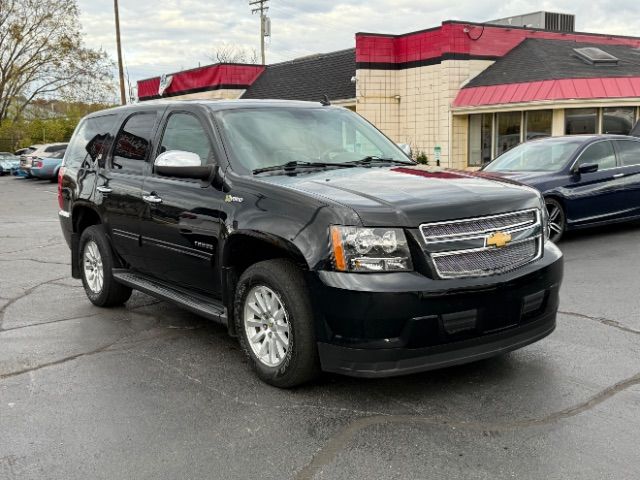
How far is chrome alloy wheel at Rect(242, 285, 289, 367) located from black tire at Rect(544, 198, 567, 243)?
21.0 feet

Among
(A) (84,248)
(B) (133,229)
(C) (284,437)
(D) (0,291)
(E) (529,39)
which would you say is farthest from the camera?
(E) (529,39)

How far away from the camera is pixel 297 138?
17.2 ft

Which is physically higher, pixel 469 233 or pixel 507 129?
pixel 507 129

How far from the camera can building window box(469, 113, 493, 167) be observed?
23438mm

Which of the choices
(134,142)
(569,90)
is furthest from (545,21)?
(134,142)

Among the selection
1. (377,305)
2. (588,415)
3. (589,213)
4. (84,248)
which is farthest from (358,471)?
(589,213)

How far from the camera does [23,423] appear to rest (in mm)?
3988

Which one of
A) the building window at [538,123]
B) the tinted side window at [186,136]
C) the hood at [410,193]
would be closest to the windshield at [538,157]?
the hood at [410,193]

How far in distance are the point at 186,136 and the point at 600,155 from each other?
7283 millimetres

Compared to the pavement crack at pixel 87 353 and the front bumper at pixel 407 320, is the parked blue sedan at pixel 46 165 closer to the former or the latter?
the pavement crack at pixel 87 353

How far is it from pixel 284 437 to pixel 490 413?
1201 mm

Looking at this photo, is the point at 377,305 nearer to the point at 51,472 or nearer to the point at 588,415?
Result: the point at 588,415

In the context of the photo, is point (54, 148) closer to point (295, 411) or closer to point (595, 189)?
point (595, 189)

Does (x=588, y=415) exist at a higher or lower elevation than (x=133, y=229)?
lower
